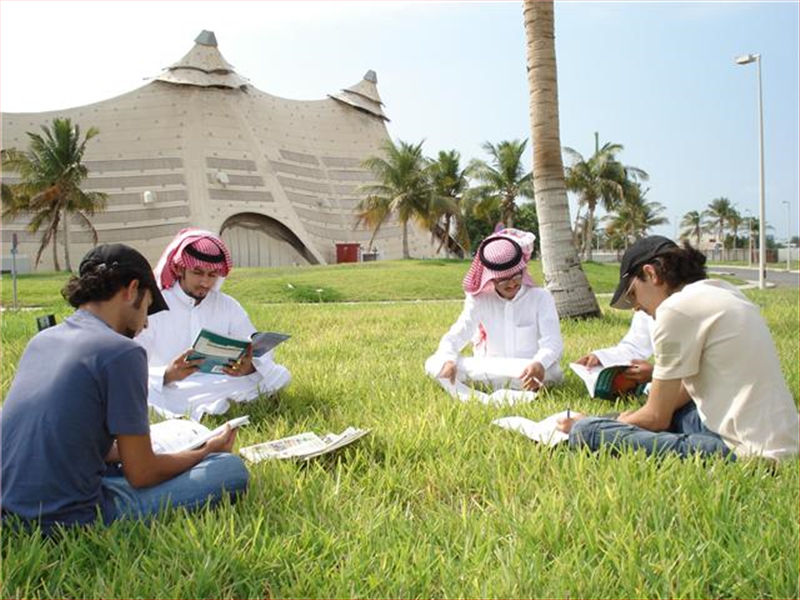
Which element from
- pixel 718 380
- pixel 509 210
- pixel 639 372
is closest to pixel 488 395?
pixel 639 372

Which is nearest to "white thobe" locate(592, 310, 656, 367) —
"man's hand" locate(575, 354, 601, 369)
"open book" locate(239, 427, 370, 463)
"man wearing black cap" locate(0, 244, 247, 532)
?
"man's hand" locate(575, 354, 601, 369)

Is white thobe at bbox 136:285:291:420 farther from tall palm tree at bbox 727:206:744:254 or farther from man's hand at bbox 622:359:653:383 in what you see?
tall palm tree at bbox 727:206:744:254

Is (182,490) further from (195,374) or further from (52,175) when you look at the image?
(52,175)

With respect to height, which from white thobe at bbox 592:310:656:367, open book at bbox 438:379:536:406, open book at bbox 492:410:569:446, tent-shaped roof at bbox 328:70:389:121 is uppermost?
tent-shaped roof at bbox 328:70:389:121

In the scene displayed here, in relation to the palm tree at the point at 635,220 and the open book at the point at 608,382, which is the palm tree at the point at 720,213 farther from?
the open book at the point at 608,382

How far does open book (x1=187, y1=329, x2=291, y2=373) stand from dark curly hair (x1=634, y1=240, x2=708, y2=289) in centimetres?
236

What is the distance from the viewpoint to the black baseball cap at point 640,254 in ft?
10.8

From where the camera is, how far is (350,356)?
7.36 metres

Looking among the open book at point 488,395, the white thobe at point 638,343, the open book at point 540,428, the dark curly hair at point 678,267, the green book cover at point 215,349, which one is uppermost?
the dark curly hair at point 678,267

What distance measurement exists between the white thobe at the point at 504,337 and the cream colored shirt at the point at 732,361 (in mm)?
2253

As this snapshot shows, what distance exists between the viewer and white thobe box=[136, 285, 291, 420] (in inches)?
181

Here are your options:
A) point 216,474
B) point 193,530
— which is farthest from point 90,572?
point 216,474

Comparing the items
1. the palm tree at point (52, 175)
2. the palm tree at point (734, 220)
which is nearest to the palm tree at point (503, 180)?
the palm tree at point (52, 175)

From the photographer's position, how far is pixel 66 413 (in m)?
2.32
